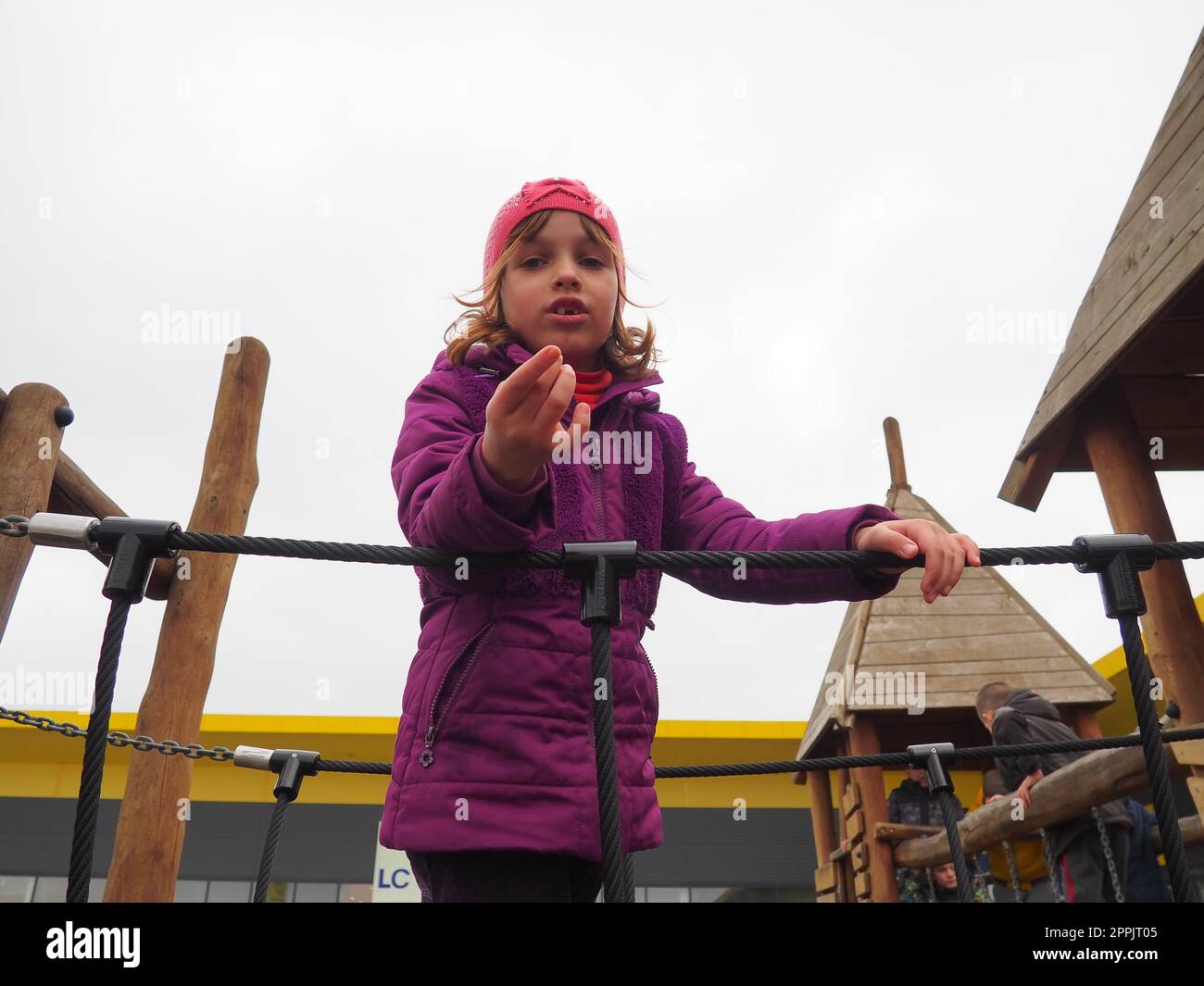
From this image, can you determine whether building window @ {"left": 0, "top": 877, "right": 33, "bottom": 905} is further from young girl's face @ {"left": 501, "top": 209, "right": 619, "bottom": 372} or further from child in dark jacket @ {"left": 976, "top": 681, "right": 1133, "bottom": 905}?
young girl's face @ {"left": 501, "top": 209, "right": 619, "bottom": 372}

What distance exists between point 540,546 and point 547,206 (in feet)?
2.04

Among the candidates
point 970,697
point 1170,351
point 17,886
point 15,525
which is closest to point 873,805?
point 970,697

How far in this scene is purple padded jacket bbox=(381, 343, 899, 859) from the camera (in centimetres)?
111

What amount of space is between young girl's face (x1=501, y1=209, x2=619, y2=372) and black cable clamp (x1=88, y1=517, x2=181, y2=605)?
2.16 feet

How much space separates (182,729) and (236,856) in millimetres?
8483

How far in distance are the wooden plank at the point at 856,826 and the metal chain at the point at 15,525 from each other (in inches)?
202

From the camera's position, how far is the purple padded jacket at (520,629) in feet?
3.65


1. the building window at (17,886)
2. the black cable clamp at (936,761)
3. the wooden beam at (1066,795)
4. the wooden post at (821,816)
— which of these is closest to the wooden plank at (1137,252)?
the wooden beam at (1066,795)

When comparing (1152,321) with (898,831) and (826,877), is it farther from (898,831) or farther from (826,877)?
(826,877)

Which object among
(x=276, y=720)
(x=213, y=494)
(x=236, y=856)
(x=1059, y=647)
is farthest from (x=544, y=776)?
(x=236, y=856)

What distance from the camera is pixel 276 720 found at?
33.8ft

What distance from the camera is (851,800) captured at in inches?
225
